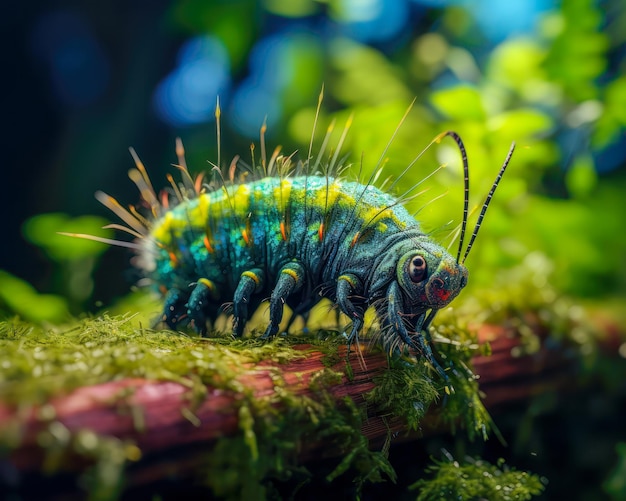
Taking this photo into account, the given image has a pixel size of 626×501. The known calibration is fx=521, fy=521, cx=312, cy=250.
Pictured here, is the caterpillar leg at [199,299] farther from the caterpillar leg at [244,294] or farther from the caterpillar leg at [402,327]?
the caterpillar leg at [402,327]

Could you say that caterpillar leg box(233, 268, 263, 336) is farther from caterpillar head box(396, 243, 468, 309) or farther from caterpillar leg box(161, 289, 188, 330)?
caterpillar head box(396, 243, 468, 309)

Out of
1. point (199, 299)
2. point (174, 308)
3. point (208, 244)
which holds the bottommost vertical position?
point (174, 308)

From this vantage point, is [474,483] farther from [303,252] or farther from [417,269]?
[303,252]

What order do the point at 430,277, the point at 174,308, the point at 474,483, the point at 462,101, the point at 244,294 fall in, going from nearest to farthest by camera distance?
1. the point at 430,277
2. the point at 474,483
3. the point at 244,294
4. the point at 174,308
5. the point at 462,101

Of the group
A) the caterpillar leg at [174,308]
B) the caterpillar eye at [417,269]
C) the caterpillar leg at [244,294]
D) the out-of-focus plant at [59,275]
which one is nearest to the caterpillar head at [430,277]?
the caterpillar eye at [417,269]

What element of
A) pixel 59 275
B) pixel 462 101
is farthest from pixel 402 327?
pixel 59 275

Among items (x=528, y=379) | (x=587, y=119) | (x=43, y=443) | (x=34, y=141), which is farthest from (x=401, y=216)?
(x=34, y=141)

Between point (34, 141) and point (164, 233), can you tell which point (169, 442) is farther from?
point (34, 141)
